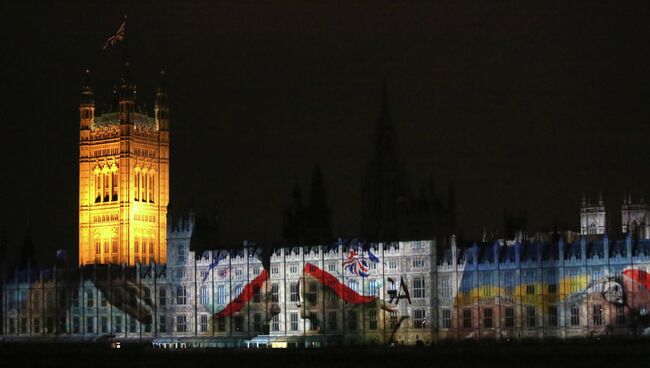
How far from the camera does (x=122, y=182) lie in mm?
171250

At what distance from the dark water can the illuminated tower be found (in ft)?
181

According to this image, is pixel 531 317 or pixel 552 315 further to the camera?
pixel 531 317

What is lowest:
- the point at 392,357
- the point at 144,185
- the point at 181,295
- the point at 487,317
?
the point at 392,357

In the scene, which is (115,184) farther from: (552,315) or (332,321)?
(552,315)

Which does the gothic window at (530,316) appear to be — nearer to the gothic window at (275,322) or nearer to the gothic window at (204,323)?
the gothic window at (275,322)

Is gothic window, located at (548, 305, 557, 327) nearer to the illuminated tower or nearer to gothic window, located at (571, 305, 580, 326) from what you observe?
gothic window, located at (571, 305, 580, 326)

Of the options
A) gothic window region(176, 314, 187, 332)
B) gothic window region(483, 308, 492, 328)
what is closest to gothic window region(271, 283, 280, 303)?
gothic window region(176, 314, 187, 332)

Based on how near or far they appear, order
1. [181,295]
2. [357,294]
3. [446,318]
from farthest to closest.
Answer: [181,295] < [357,294] < [446,318]

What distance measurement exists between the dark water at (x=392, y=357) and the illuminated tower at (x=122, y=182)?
2176 inches

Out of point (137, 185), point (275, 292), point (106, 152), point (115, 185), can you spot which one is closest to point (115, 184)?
point (115, 185)

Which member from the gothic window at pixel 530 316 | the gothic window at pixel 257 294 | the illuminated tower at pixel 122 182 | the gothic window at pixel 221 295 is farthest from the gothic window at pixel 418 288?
the illuminated tower at pixel 122 182

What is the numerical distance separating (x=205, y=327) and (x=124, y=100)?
141ft

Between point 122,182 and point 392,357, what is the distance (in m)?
81.1

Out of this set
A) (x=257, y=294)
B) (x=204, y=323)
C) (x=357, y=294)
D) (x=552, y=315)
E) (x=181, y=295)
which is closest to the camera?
(x=552, y=315)
